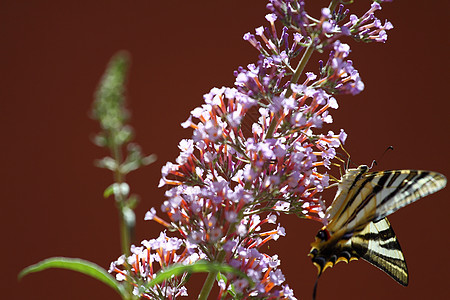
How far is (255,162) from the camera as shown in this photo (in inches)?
31.0

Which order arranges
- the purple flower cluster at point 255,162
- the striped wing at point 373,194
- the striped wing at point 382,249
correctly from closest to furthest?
the purple flower cluster at point 255,162 < the striped wing at point 373,194 < the striped wing at point 382,249

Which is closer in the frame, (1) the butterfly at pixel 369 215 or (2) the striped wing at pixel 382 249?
(1) the butterfly at pixel 369 215

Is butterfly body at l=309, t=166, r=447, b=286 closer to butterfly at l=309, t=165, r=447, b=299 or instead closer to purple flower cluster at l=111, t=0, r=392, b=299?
butterfly at l=309, t=165, r=447, b=299

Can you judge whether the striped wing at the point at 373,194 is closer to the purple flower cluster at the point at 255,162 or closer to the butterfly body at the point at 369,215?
the butterfly body at the point at 369,215

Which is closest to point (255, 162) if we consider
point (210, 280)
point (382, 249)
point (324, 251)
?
point (210, 280)

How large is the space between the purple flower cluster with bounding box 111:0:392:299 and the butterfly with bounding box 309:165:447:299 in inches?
5.8

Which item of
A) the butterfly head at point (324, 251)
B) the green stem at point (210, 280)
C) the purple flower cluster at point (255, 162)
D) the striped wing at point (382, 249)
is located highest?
the purple flower cluster at point (255, 162)

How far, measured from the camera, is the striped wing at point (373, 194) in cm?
98

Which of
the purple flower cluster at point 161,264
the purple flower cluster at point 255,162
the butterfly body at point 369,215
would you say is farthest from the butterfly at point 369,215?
the purple flower cluster at point 161,264

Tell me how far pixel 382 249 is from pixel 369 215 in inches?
5.4

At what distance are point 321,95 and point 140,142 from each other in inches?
66.6

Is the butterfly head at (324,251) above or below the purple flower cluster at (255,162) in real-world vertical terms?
below

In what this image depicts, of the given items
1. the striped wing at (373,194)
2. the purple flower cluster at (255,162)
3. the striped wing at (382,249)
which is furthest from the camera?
the striped wing at (382,249)

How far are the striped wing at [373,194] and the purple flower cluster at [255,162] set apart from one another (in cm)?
18
